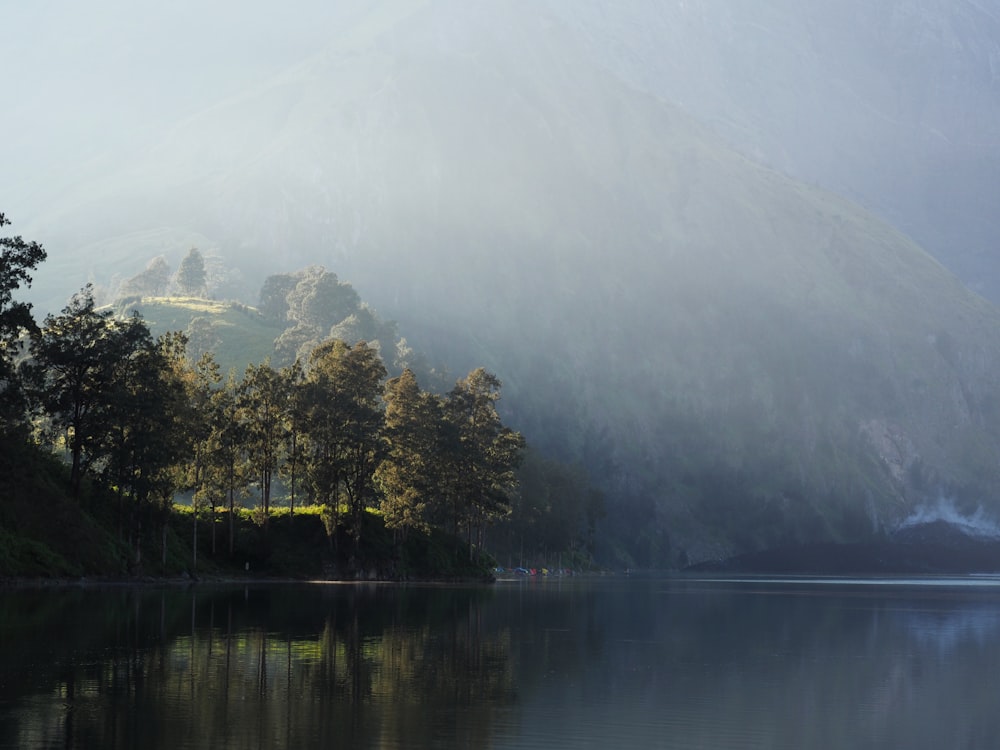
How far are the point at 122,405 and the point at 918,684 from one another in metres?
75.3

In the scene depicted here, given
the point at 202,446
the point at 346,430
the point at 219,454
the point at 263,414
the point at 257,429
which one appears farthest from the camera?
the point at 263,414

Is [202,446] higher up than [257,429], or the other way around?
[257,429]

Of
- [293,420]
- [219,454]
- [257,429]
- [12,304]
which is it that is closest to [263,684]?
[12,304]

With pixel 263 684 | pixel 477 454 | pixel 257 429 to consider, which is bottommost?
pixel 263 684

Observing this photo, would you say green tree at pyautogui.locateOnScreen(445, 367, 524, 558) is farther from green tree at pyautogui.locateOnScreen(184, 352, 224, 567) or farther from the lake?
the lake

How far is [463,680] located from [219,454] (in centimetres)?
8586

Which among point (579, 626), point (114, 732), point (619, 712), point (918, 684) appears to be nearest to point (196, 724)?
point (114, 732)

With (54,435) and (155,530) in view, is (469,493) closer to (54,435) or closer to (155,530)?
(155,530)

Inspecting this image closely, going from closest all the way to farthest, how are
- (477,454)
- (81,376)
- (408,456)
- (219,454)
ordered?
(81,376), (219,454), (408,456), (477,454)

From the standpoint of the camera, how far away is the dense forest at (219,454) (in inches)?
3780

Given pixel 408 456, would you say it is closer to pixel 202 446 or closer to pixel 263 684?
pixel 202 446

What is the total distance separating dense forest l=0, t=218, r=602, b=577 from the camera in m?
96.0

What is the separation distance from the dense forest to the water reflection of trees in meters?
33.3

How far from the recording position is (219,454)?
122 meters
